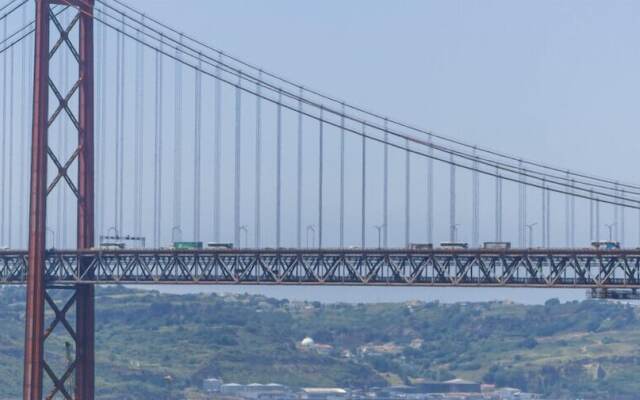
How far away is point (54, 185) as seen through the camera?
10969cm

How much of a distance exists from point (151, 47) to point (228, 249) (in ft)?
57.9

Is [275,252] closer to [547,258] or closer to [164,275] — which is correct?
[164,275]

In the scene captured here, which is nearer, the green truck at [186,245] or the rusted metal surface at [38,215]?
the rusted metal surface at [38,215]

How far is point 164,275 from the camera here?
107 metres

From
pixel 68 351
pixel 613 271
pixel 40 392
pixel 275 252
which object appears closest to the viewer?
pixel 613 271

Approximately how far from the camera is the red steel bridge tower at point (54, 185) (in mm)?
108312

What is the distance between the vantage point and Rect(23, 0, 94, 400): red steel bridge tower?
355 feet

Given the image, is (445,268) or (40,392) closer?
(445,268)

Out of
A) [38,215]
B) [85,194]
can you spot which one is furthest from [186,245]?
[38,215]

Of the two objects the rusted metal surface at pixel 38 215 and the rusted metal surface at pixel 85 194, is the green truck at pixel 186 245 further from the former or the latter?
the rusted metal surface at pixel 38 215

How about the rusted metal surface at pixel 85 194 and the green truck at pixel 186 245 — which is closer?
the green truck at pixel 186 245

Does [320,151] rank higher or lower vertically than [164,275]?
higher

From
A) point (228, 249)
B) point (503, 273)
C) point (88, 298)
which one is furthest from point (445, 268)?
point (88, 298)

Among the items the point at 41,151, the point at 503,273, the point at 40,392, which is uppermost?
the point at 41,151
